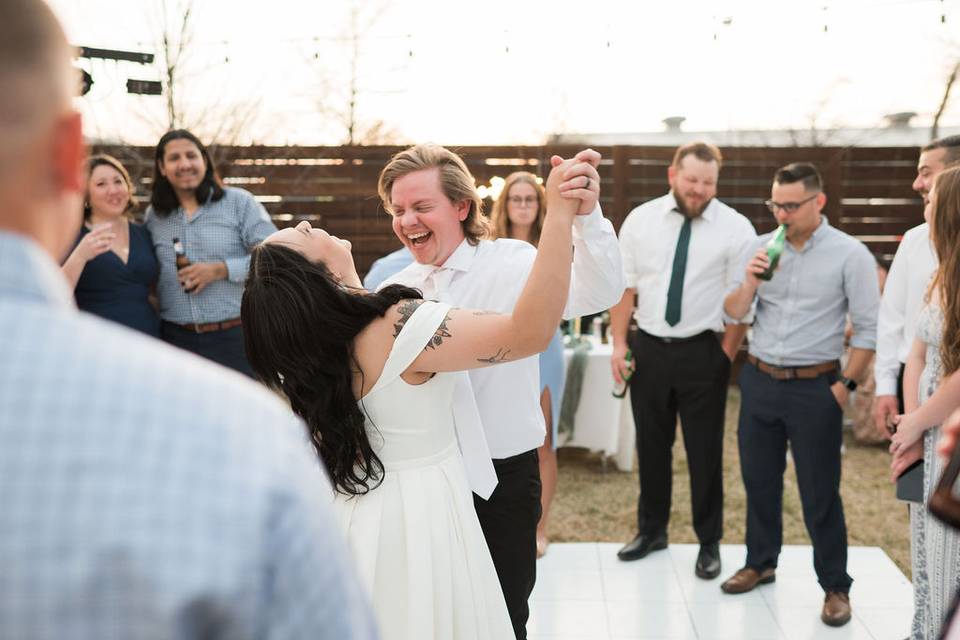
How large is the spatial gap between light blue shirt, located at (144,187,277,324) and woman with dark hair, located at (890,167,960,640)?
2.78 meters

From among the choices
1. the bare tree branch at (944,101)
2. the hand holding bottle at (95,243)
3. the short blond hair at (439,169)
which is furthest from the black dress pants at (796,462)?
the bare tree branch at (944,101)

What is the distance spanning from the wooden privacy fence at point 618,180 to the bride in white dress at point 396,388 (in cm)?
566

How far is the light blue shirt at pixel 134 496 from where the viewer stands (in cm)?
51

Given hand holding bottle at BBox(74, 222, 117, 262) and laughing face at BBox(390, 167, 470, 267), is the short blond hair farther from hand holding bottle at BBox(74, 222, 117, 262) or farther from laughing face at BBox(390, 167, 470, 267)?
hand holding bottle at BBox(74, 222, 117, 262)

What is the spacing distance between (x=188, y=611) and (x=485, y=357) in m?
1.09

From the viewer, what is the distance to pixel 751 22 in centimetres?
616

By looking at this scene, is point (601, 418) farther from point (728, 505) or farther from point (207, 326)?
point (207, 326)

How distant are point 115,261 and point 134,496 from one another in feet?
11.1

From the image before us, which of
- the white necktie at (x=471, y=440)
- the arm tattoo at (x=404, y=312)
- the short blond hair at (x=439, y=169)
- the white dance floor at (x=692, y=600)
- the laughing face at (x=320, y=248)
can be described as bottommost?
the white dance floor at (x=692, y=600)

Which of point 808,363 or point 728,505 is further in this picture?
point 728,505

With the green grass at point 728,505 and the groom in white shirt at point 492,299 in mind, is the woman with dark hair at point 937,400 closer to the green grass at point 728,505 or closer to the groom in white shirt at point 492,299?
the groom in white shirt at point 492,299

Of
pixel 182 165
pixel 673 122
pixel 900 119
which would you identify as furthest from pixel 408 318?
pixel 900 119

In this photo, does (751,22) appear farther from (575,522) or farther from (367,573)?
(367,573)

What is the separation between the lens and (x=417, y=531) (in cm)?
165
